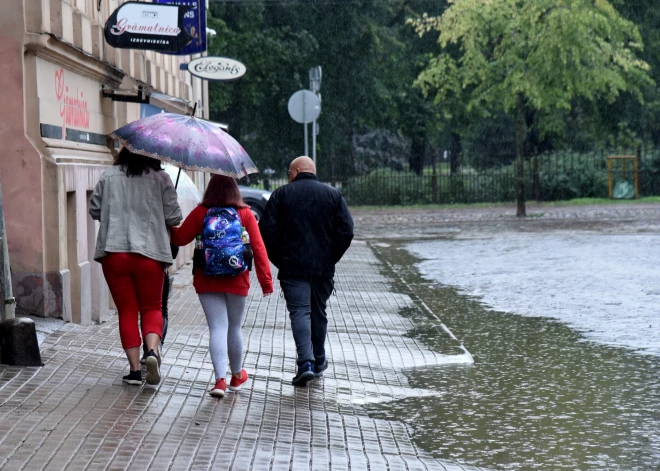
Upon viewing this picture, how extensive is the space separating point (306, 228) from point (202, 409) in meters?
1.88

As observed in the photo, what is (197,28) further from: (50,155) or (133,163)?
(133,163)

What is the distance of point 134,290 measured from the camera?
7.45 metres

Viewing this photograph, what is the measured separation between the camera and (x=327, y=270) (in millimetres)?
8352

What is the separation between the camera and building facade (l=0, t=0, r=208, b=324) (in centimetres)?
965

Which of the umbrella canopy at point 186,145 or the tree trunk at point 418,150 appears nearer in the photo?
the umbrella canopy at point 186,145

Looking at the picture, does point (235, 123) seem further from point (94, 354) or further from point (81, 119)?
point (94, 354)

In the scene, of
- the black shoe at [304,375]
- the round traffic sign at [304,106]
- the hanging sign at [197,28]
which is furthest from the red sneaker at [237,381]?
the round traffic sign at [304,106]

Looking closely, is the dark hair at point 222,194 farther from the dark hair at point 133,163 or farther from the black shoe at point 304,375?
the black shoe at point 304,375

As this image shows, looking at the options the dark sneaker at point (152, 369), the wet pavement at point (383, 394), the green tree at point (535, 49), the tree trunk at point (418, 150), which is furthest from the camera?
the tree trunk at point (418, 150)

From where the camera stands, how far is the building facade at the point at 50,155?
380 inches

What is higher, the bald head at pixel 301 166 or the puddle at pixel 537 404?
the bald head at pixel 301 166

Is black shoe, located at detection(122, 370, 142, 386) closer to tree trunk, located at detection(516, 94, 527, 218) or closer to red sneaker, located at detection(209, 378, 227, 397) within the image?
red sneaker, located at detection(209, 378, 227, 397)

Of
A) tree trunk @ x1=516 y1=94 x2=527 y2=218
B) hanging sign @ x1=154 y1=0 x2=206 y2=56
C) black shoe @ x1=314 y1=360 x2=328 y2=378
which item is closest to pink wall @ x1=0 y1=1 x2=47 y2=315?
black shoe @ x1=314 y1=360 x2=328 y2=378

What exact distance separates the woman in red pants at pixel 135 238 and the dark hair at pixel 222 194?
0.79ft
